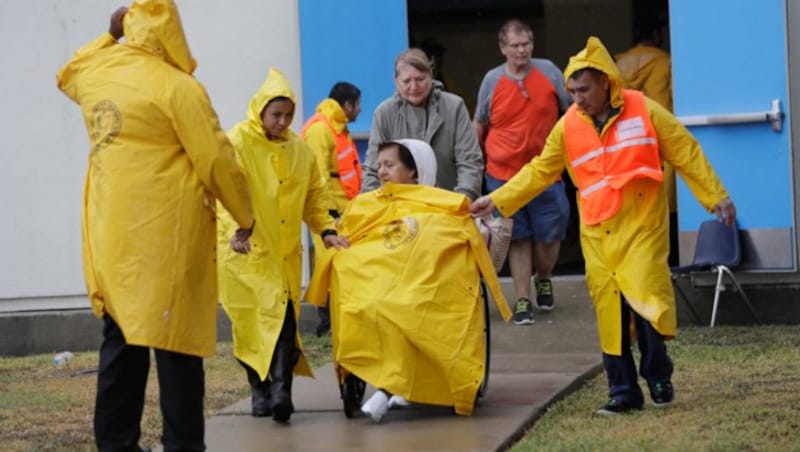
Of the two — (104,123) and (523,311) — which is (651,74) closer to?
(523,311)

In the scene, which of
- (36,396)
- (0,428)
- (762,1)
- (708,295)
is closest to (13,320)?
(36,396)

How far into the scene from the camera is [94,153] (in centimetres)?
598

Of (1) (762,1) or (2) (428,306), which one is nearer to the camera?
(2) (428,306)

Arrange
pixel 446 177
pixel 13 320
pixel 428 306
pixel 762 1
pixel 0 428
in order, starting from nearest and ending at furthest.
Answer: pixel 428 306 < pixel 0 428 < pixel 446 177 < pixel 762 1 < pixel 13 320

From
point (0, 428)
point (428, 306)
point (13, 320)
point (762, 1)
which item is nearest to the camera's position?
point (428, 306)

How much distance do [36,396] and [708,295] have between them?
14.8 feet

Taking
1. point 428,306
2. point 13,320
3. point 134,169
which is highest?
point 134,169

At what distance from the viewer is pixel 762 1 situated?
10320mm

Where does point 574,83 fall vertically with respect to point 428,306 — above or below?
above

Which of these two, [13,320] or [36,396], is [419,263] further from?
[13,320]

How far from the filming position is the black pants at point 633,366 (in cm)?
743

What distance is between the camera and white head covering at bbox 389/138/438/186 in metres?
7.77

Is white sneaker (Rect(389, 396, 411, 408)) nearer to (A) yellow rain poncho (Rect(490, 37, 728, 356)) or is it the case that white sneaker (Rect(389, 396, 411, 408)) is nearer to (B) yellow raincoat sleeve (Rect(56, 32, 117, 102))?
(A) yellow rain poncho (Rect(490, 37, 728, 356))

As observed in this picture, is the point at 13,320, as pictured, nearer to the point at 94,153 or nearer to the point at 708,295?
the point at 708,295
